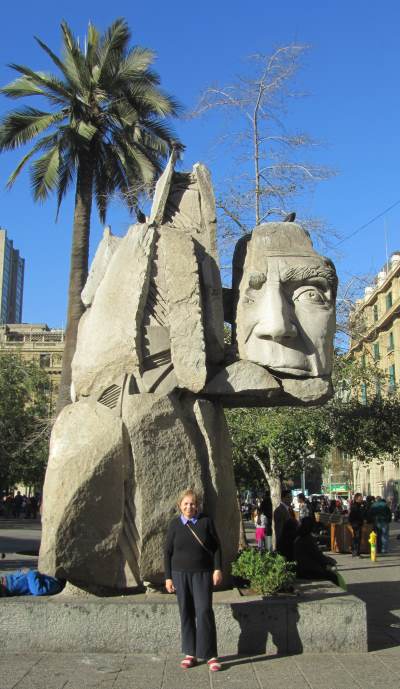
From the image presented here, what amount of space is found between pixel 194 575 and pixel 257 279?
3.20m

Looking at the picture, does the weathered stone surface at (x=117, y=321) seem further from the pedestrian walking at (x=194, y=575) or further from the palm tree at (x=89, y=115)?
the palm tree at (x=89, y=115)

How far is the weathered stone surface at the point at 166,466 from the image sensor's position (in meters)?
6.18

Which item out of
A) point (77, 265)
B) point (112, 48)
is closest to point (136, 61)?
point (112, 48)

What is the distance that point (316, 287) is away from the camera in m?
7.27

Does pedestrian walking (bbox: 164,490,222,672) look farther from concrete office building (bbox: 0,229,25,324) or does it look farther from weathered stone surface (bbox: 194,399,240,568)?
concrete office building (bbox: 0,229,25,324)

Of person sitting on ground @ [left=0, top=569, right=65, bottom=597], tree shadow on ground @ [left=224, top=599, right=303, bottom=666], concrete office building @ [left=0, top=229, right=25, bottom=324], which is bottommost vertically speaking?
tree shadow on ground @ [left=224, top=599, right=303, bottom=666]

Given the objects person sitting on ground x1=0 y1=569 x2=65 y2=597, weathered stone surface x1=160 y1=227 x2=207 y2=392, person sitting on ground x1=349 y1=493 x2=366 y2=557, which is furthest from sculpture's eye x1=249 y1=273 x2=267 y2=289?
person sitting on ground x1=349 y1=493 x2=366 y2=557

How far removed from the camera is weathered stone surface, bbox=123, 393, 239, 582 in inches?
243

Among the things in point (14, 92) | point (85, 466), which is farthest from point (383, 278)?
point (85, 466)

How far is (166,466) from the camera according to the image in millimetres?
6328

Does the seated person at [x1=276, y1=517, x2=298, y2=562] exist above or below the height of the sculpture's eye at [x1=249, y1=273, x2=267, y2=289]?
below

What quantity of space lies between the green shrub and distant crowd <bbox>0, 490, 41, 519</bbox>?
35.1 metres

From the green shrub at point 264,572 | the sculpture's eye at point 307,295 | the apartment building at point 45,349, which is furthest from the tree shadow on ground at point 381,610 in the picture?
the apartment building at point 45,349

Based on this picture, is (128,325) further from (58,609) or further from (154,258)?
(58,609)
